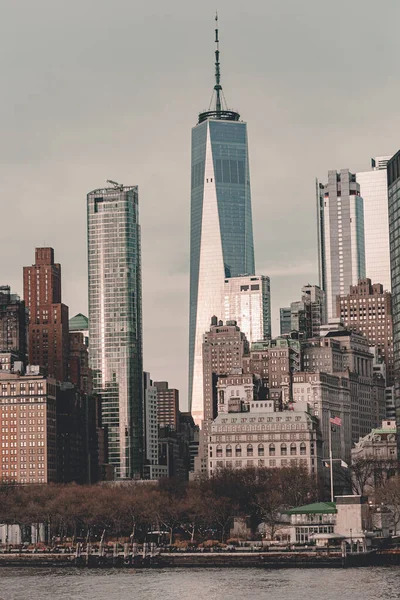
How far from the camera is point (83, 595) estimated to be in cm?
18788

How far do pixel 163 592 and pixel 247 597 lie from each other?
582 inches

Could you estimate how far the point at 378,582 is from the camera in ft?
623

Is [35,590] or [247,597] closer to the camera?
[247,597]

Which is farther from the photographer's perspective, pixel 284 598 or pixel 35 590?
pixel 35 590

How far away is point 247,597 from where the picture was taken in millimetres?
178875

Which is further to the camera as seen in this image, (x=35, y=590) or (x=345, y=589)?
(x=35, y=590)

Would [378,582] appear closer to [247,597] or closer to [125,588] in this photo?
[247,597]

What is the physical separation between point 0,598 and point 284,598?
35.0 m

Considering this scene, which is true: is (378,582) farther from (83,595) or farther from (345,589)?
(83,595)

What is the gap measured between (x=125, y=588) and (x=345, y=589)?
29.2 meters

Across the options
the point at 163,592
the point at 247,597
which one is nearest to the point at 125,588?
the point at 163,592

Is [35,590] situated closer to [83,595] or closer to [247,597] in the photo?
[83,595]

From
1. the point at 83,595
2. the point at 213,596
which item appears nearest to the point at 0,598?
the point at 83,595

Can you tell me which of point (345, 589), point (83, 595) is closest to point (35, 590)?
point (83, 595)
